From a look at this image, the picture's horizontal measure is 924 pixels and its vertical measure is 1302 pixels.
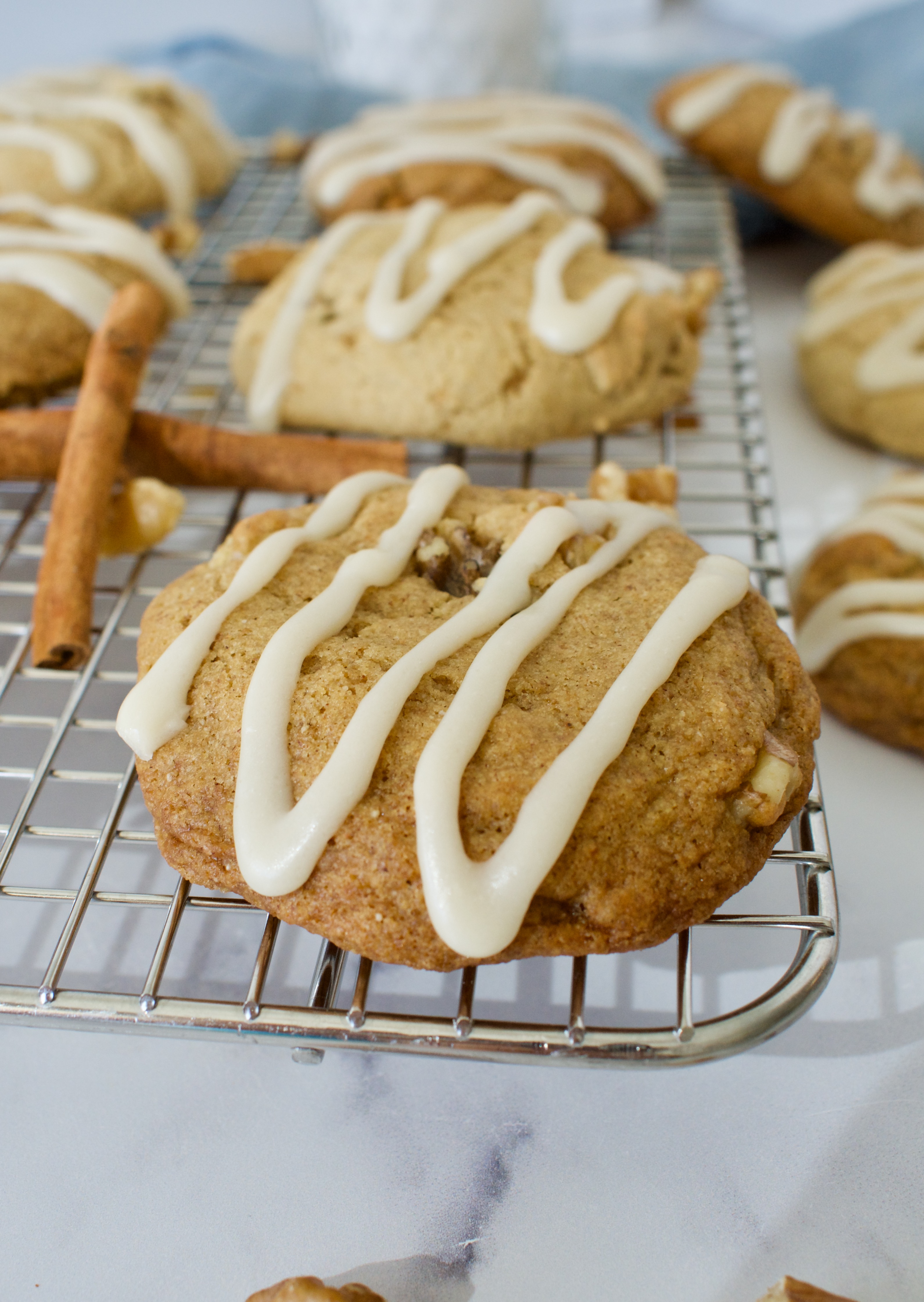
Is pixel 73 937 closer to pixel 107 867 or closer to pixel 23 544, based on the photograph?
pixel 107 867

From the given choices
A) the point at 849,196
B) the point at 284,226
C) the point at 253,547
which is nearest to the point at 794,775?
the point at 253,547

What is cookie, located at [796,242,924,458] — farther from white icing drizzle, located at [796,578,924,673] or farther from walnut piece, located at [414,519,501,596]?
walnut piece, located at [414,519,501,596]

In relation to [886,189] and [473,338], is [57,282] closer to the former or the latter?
[473,338]

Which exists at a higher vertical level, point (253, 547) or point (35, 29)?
point (253, 547)

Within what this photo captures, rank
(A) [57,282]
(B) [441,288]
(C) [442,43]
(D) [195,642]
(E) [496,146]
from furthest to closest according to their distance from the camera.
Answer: (C) [442,43], (E) [496,146], (A) [57,282], (B) [441,288], (D) [195,642]

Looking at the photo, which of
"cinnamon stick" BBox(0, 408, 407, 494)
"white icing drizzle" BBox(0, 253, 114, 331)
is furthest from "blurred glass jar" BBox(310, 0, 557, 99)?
"cinnamon stick" BBox(0, 408, 407, 494)

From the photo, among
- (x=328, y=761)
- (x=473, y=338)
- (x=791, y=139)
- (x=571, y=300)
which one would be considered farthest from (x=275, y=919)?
(x=791, y=139)

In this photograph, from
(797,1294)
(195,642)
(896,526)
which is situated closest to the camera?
(797,1294)
